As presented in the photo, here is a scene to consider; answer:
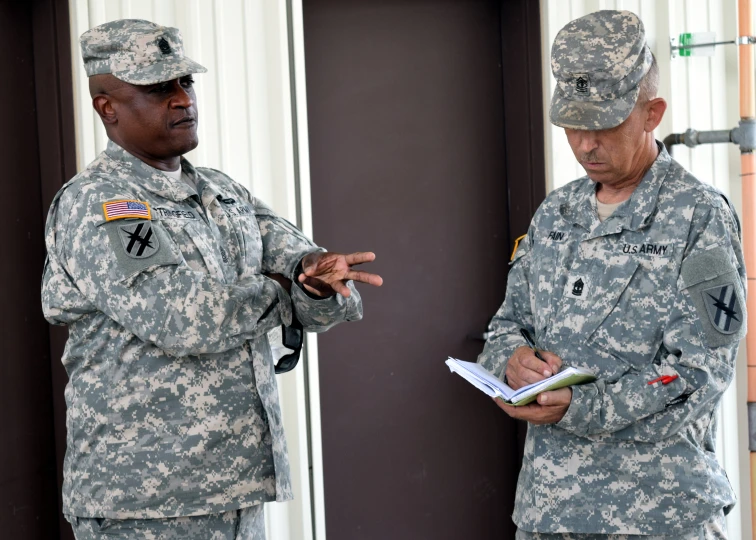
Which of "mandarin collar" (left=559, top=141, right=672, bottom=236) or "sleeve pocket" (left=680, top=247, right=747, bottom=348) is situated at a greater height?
"mandarin collar" (left=559, top=141, right=672, bottom=236)

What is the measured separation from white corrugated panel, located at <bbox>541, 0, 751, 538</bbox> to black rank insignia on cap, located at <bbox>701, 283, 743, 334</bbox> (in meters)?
1.44

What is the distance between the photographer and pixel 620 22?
196 centimetres

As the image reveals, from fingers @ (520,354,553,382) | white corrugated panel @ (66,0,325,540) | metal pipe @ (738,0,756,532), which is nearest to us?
fingers @ (520,354,553,382)

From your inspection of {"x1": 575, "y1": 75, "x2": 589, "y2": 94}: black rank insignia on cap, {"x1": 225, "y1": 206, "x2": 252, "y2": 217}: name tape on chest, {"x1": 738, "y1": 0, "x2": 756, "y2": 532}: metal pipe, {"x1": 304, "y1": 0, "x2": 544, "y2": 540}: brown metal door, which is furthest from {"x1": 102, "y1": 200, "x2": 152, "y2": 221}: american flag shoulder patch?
{"x1": 738, "y1": 0, "x2": 756, "y2": 532}: metal pipe

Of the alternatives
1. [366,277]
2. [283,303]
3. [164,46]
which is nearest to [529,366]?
[366,277]

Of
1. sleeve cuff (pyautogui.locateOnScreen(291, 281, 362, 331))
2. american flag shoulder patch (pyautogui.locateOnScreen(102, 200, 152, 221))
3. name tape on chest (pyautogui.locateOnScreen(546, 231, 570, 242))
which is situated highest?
american flag shoulder patch (pyautogui.locateOnScreen(102, 200, 152, 221))

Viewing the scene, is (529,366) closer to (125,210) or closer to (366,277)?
(366,277)

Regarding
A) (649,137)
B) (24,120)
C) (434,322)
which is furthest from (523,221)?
(24,120)

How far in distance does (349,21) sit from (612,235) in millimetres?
1593

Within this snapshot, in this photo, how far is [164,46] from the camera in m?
2.09

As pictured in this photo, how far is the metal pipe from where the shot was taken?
10.1ft

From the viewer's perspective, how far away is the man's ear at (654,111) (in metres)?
1.95

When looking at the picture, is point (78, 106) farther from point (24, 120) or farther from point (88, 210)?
point (88, 210)

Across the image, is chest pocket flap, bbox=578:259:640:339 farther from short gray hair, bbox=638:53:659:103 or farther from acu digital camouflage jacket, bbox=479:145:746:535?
short gray hair, bbox=638:53:659:103
